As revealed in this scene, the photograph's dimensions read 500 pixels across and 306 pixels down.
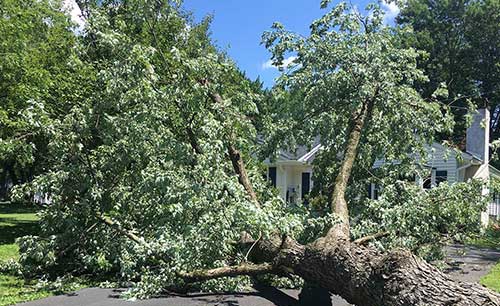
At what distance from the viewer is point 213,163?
573 cm

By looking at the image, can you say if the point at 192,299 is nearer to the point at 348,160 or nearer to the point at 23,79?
the point at 348,160

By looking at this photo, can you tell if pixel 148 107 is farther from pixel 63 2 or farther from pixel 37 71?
pixel 63 2

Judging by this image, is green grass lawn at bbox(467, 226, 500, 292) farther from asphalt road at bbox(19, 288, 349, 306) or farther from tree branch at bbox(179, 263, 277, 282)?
tree branch at bbox(179, 263, 277, 282)

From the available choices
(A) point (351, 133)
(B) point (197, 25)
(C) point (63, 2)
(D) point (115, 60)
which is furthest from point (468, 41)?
(D) point (115, 60)

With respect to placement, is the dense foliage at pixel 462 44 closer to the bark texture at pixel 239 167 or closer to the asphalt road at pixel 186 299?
the bark texture at pixel 239 167

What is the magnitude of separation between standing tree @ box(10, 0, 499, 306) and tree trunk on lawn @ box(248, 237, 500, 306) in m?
0.01

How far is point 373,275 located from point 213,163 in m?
2.50

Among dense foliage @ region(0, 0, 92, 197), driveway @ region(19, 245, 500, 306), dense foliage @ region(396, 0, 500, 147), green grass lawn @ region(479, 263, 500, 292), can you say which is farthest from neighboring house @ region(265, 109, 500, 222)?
dense foliage @ region(396, 0, 500, 147)

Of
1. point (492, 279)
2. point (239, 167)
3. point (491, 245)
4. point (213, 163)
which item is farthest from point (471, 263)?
point (213, 163)

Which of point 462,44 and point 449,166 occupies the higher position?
point 462,44

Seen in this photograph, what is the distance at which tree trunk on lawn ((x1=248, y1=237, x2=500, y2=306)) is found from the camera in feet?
11.1

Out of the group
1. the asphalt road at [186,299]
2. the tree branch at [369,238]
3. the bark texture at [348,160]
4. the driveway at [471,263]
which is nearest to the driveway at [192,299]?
the asphalt road at [186,299]

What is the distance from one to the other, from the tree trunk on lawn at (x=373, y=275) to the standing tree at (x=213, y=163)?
0.05ft

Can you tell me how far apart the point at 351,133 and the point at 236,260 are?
2.97 m
